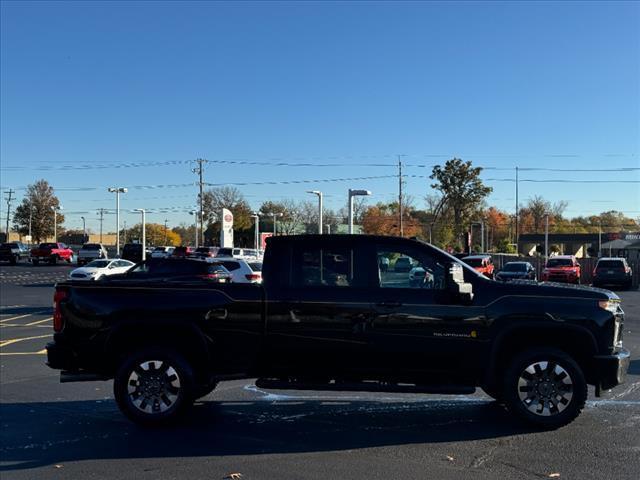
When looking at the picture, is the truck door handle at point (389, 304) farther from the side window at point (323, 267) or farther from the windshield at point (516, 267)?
the windshield at point (516, 267)

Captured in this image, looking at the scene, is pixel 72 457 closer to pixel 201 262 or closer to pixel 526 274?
pixel 201 262

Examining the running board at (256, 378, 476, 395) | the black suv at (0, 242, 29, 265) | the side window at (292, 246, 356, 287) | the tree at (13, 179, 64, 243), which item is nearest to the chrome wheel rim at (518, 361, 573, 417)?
the running board at (256, 378, 476, 395)

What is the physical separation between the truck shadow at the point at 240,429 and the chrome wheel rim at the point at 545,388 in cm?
31

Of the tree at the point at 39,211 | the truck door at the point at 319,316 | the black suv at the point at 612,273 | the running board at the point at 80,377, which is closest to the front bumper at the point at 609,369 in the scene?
the truck door at the point at 319,316

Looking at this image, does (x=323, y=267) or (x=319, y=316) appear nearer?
(x=319, y=316)

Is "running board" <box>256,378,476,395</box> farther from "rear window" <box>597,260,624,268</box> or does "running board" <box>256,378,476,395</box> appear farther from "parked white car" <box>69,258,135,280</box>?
"rear window" <box>597,260,624,268</box>

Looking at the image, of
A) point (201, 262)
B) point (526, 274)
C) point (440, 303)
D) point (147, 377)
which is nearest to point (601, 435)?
point (440, 303)

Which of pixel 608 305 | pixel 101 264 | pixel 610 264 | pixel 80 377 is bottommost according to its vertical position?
pixel 80 377

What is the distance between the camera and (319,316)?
22.0 feet

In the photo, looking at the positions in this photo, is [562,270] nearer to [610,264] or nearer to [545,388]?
[610,264]

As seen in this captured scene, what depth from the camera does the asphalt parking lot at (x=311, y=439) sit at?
214 inches

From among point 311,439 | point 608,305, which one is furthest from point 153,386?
point 608,305

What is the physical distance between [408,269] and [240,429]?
238 centimetres

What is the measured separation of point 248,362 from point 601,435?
11.7 feet
